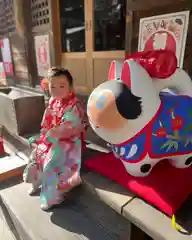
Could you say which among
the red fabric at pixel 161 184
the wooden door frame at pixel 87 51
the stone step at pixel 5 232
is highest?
the wooden door frame at pixel 87 51

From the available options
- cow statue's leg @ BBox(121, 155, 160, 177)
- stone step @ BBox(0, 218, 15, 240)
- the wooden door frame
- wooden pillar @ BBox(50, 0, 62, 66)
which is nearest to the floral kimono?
cow statue's leg @ BBox(121, 155, 160, 177)

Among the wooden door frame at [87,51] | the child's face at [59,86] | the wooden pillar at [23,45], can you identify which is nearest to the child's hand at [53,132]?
the child's face at [59,86]

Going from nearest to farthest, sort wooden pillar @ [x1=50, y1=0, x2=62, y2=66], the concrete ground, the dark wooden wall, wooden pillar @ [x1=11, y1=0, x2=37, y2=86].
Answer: the dark wooden wall < the concrete ground < wooden pillar @ [x1=50, y1=0, x2=62, y2=66] < wooden pillar @ [x1=11, y1=0, x2=37, y2=86]

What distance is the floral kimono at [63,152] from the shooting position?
1.10m

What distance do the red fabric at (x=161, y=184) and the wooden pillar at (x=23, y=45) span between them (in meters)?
2.44

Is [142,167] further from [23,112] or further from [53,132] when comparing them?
[23,112]

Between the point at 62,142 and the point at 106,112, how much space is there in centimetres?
48

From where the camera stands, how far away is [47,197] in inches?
45.3

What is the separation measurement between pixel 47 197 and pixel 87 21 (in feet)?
5.79

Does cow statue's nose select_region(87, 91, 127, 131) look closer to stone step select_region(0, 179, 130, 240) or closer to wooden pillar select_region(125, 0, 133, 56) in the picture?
stone step select_region(0, 179, 130, 240)

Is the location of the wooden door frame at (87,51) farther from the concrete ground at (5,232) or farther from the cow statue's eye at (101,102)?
the concrete ground at (5,232)

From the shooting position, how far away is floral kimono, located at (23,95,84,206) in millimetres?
1104

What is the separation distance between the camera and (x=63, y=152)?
3.78 ft

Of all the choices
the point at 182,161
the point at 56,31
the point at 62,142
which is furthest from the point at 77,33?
the point at 182,161
